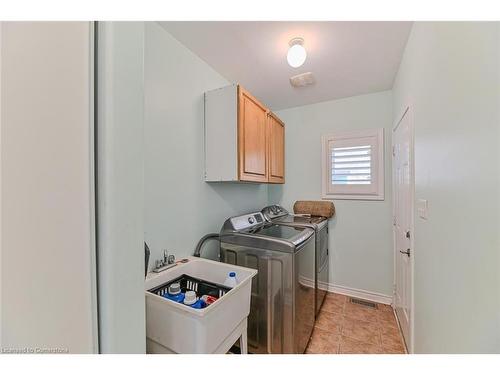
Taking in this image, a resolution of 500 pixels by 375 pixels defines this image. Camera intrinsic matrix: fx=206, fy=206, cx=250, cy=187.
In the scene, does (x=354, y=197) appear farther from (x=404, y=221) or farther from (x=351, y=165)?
(x=404, y=221)

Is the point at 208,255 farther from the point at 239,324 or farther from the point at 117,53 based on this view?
the point at 117,53

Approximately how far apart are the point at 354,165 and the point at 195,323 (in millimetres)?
2366

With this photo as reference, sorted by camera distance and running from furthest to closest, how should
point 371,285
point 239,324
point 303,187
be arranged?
point 303,187 → point 371,285 → point 239,324

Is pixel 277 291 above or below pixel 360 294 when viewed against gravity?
above

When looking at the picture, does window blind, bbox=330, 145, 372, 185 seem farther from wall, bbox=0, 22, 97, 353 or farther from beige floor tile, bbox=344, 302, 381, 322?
A: wall, bbox=0, 22, 97, 353

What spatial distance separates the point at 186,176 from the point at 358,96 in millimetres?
2227

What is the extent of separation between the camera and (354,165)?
2.51 metres

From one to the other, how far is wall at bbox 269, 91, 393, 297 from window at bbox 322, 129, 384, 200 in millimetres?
71

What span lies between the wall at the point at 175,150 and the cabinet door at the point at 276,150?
0.70m

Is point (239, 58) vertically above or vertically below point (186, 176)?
above

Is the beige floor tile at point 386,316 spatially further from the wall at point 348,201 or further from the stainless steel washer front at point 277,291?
the stainless steel washer front at point 277,291

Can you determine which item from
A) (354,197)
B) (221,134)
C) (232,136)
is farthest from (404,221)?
(221,134)
